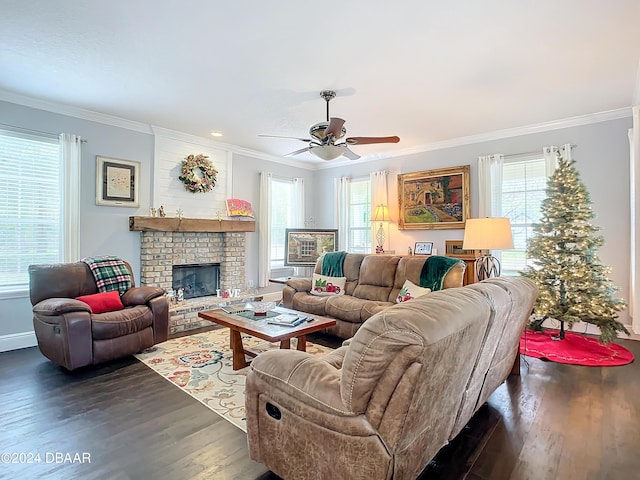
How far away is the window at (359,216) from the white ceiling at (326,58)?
2184mm

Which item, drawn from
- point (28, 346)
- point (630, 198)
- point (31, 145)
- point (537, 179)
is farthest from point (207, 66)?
point (630, 198)

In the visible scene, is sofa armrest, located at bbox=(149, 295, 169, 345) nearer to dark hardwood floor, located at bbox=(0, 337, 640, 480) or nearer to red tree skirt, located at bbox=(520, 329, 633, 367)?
dark hardwood floor, located at bbox=(0, 337, 640, 480)

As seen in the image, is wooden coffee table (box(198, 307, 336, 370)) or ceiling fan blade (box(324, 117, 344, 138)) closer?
wooden coffee table (box(198, 307, 336, 370))

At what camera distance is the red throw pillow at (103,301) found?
352 cm

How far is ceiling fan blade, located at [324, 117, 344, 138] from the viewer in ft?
10.7

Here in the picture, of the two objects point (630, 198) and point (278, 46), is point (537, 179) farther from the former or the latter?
point (278, 46)

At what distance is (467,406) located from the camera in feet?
6.40

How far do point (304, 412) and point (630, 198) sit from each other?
4795 millimetres

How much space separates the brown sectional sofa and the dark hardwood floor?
4.79 ft

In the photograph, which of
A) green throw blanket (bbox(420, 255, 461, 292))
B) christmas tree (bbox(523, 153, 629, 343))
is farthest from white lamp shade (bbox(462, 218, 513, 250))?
christmas tree (bbox(523, 153, 629, 343))

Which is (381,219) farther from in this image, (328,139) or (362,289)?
(328,139)

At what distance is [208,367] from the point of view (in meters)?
3.29

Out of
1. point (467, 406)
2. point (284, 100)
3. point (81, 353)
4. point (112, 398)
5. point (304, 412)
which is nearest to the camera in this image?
point (304, 412)

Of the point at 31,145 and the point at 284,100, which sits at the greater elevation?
the point at 284,100
